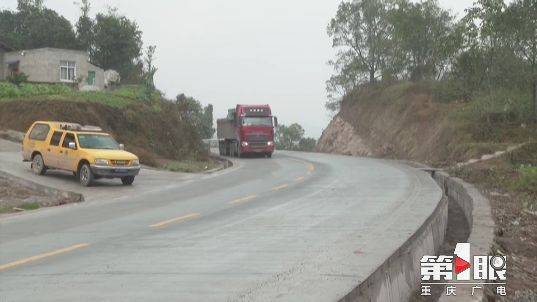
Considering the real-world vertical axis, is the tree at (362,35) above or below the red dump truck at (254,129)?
above

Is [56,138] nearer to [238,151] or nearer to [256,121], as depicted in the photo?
[256,121]

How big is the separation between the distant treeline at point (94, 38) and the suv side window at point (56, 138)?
155ft

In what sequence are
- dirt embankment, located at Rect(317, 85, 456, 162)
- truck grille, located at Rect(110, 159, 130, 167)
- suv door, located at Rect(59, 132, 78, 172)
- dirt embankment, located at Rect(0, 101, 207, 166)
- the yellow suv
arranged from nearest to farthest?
the yellow suv, truck grille, located at Rect(110, 159, 130, 167), suv door, located at Rect(59, 132, 78, 172), dirt embankment, located at Rect(0, 101, 207, 166), dirt embankment, located at Rect(317, 85, 456, 162)

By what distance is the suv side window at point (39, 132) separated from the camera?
24000 mm

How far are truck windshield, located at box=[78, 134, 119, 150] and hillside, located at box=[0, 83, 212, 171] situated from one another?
809 centimetres

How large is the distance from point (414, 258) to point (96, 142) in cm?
1653

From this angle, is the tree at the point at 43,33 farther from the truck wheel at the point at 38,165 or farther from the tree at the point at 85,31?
the truck wheel at the point at 38,165

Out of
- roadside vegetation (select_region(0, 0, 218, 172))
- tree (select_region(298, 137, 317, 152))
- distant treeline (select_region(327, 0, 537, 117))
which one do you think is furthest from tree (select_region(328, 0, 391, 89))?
tree (select_region(298, 137, 317, 152))

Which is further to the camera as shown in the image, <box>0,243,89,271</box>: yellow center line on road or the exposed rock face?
the exposed rock face

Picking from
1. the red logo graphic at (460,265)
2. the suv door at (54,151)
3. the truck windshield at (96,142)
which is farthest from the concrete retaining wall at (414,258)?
the suv door at (54,151)

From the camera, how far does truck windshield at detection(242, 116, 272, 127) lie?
150 feet

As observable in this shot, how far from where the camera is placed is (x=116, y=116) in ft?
123

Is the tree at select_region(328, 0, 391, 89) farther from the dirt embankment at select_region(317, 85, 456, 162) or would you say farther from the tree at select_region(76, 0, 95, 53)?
the tree at select_region(76, 0, 95, 53)

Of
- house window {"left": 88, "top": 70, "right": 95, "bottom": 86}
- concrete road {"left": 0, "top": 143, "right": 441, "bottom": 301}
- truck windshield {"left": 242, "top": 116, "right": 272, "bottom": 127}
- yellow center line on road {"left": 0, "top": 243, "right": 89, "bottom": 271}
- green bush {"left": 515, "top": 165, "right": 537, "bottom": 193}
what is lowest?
yellow center line on road {"left": 0, "top": 243, "right": 89, "bottom": 271}
